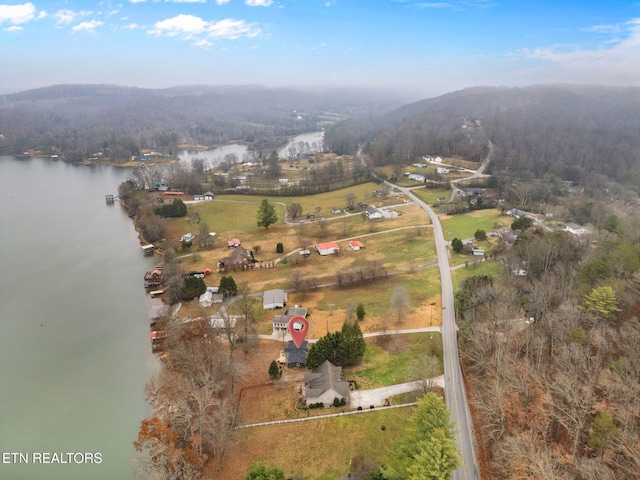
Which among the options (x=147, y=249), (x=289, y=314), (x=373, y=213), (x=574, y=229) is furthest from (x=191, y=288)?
(x=574, y=229)

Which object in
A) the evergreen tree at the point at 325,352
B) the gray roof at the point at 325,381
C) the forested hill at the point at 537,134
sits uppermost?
the forested hill at the point at 537,134

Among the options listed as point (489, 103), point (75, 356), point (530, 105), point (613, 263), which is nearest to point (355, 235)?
point (613, 263)

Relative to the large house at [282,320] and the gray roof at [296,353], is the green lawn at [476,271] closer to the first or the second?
the large house at [282,320]

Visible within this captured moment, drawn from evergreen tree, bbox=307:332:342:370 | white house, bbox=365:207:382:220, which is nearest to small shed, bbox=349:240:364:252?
white house, bbox=365:207:382:220

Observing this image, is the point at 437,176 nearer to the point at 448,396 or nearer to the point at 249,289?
the point at 249,289

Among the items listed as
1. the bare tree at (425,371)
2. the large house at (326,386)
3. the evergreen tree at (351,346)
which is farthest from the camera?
the evergreen tree at (351,346)

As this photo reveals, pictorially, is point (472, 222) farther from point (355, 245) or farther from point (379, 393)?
point (379, 393)

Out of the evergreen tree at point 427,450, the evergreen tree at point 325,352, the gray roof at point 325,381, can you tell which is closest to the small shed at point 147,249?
the evergreen tree at point 325,352
